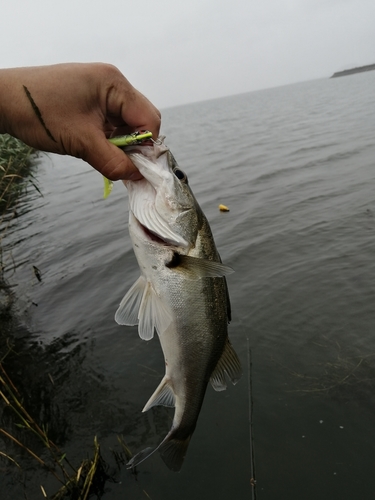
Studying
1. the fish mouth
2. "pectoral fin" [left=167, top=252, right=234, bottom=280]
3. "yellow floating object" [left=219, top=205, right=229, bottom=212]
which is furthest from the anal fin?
"yellow floating object" [left=219, top=205, right=229, bottom=212]

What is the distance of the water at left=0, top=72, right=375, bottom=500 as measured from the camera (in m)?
4.18

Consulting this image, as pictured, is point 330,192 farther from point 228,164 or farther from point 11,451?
point 11,451

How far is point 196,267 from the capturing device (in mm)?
2639

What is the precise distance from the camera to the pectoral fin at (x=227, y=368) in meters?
3.02

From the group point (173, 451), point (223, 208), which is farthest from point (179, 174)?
point (223, 208)

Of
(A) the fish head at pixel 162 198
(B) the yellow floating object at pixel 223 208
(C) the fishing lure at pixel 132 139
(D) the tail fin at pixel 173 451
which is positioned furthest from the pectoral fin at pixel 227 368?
(B) the yellow floating object at pixel 223 208

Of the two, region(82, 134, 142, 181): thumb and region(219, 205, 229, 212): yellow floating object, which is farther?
region(219, 205, 229, 212): yellow floating object

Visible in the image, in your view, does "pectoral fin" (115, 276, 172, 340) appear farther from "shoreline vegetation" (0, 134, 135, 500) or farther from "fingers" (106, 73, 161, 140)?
"shoreline vegetation" (0, 134, 135, 500)

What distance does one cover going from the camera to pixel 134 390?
5.50 metres

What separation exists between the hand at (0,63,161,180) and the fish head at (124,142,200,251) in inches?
5.7

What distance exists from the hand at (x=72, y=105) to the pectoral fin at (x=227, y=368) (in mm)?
1569

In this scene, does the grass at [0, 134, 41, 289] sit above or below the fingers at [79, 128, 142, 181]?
below

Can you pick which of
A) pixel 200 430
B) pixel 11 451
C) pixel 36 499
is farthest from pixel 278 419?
pixel 11 451

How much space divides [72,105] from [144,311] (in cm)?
151
